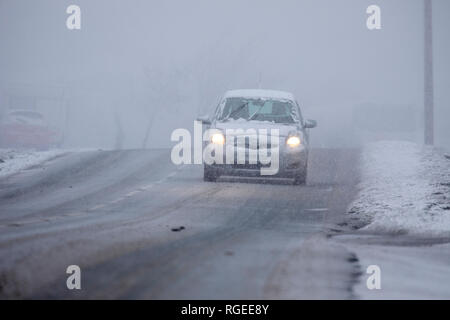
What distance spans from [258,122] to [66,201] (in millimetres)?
4435

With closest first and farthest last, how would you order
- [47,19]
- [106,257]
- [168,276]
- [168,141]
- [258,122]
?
1. [168,276]
2. [106,257]
3. [258,122]
4. [168,141]
5. [47,19]

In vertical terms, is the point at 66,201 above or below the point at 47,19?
below

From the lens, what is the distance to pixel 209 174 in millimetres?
16578

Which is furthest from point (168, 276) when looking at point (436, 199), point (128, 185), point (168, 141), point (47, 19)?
point (47, 19)

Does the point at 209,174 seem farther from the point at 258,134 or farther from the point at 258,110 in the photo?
the point at 258,110

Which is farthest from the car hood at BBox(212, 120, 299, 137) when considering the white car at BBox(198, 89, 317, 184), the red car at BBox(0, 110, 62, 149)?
the red car at BBox(0, 110, 62, 149)

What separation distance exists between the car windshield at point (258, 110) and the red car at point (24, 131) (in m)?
19.7

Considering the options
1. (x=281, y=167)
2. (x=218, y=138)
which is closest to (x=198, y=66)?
(x=218, y=138)

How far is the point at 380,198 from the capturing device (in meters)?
13.8

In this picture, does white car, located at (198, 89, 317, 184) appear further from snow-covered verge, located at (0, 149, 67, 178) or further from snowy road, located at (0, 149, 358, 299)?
snow-covered verge, located at (0, 149, 67, 178)

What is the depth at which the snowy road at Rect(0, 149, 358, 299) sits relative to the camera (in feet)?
20.7

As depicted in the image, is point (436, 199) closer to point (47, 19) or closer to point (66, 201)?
point (66, 201)

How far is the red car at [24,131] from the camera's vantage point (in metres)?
35.7

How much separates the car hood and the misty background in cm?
3182
